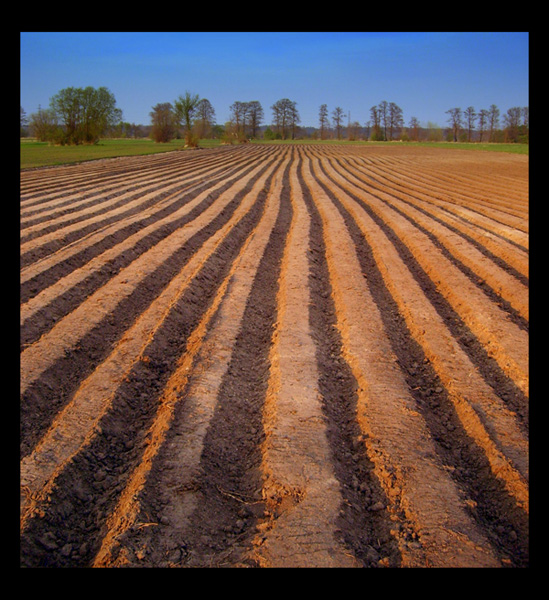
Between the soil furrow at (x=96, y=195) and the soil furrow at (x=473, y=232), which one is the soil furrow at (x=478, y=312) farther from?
the soil furrow at (x=96, y=195)

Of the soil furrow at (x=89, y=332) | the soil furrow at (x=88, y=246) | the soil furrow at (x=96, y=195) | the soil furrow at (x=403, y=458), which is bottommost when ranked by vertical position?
the soil furrow at (x=403, y=458)

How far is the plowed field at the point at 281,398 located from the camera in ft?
7.06

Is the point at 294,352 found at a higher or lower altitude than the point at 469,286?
lower

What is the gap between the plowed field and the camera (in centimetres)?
215

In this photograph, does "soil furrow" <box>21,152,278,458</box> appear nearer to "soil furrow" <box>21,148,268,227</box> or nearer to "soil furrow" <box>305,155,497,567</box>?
"soil furrow" <box>305,155,497,567</box>

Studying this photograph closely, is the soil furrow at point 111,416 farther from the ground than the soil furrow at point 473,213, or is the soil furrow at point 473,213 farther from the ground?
the soil furrow at point 473,213

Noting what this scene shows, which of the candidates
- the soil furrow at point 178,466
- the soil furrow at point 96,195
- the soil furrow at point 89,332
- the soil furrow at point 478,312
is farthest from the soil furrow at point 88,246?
the soil furrow at point 478,312

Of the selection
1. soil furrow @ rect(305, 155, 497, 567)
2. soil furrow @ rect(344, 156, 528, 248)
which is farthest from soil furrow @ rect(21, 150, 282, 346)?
soil furrow @ rect(344, 156, 528, 248)

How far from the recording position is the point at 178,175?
17.2 m

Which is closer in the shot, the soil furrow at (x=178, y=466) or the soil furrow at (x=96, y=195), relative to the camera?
the soil furrow at (x=178, y=466)

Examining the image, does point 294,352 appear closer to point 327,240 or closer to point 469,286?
point 469,286

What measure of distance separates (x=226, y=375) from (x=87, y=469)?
1.30 metres

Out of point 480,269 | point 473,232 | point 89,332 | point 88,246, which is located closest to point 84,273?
point 88,246
